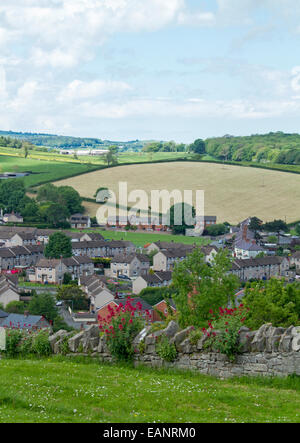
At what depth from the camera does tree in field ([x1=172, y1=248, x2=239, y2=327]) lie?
25766 mm

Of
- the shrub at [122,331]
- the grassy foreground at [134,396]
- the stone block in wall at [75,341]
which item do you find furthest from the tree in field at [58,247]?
the grassy foreground at [134,396]

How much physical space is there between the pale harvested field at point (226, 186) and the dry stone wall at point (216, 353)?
5210 inches

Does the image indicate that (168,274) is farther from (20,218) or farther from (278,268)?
(20,218)

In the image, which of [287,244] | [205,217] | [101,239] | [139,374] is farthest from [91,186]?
[139,374]

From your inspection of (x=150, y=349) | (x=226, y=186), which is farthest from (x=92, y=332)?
(x=226, y=186)

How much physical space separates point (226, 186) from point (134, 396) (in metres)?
166

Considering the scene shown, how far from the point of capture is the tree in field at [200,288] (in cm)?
2577

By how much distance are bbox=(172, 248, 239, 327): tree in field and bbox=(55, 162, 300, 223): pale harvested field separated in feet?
399

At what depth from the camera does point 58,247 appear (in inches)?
4313

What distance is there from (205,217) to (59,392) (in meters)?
137

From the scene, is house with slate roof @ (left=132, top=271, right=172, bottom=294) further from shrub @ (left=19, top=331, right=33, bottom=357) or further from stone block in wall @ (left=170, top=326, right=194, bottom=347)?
stone block in wall @ (left=170, top=326, right=194, bottom=347)

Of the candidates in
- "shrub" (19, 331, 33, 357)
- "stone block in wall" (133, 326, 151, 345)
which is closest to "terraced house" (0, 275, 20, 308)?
"shrub" (19, 331, 33, 357)

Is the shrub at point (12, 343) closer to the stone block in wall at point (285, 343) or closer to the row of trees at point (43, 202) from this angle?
the stone block in wall at point (285, 343)

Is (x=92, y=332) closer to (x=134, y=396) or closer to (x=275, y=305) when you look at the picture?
(x=134, y=396)
